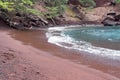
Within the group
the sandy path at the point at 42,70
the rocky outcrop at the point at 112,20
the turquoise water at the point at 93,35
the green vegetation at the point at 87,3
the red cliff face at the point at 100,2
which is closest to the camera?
the sandy path at the point at 42,70

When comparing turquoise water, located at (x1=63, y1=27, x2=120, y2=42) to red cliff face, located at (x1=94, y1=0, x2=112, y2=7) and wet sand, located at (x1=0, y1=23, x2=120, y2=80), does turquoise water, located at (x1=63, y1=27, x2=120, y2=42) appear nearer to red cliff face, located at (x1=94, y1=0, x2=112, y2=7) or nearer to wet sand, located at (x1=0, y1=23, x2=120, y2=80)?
wet sand, located at (x1=0, y1=23, x2=120, y2=80)

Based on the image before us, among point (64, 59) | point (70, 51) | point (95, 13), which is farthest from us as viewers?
point (95, 13)

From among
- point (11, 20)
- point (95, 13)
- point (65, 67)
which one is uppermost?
point (65, 67)

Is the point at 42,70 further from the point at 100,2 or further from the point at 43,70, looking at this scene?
the point at 100,2

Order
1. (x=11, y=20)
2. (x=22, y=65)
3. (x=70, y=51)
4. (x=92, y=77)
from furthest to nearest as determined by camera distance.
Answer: (x=11, y=20) < (x=70, y=51) < (x=22, y=65) < (x=92, y=77)

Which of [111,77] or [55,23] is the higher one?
[111,77]

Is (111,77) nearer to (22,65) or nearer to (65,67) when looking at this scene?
(65,67)

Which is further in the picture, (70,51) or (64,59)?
(70,51)

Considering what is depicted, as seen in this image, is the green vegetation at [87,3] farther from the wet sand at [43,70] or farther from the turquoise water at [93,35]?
the wet sand at [43,70]

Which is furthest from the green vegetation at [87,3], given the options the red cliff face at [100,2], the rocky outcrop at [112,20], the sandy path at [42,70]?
the sandy path at [42,70]

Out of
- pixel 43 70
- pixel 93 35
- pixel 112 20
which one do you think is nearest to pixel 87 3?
pixel 112 20

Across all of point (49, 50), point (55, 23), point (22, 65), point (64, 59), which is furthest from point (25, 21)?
point (22, 65)

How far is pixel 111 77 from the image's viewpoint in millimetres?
10672

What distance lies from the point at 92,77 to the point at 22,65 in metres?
2.90
